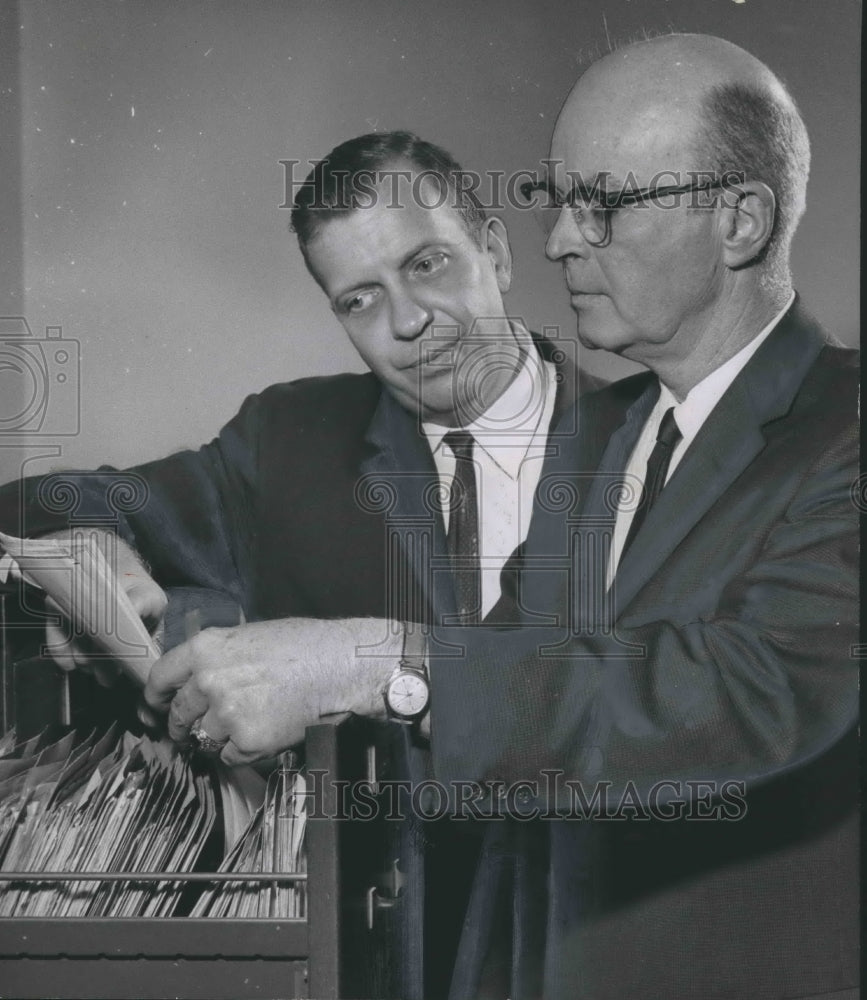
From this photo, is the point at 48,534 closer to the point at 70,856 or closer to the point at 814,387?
the point at 70,856

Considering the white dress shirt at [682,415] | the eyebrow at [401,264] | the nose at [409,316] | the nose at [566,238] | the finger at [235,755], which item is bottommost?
the finger at [235,755]

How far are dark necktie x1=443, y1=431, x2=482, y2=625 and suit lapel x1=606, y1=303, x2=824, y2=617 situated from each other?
210 millimetres

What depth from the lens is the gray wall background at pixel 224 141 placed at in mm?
1739

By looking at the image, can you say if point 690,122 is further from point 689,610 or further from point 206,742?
point 206,742

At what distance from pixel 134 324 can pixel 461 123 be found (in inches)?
23.0

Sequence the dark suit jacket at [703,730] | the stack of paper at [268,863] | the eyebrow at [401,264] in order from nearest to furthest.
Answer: the stack of paper at [268,863], the dark suit jacket at [703,730], the eyebrow at [401,264]

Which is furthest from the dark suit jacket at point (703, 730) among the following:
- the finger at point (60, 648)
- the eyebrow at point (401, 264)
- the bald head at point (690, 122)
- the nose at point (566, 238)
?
the finger at point (60, 648)

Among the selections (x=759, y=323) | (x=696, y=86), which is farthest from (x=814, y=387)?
(x=696, y=86)

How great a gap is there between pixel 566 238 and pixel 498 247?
0.33 feet

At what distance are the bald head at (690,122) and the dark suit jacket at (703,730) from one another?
207mm

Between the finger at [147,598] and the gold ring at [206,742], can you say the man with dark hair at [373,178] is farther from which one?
the gold ring at [206,742]

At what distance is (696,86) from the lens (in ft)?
5.52

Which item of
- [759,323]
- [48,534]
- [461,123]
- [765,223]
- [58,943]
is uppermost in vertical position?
[461,123]

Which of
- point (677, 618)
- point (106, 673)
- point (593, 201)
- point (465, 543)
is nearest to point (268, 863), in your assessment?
point (106, 673)
